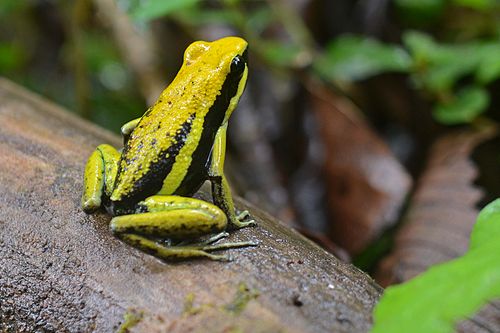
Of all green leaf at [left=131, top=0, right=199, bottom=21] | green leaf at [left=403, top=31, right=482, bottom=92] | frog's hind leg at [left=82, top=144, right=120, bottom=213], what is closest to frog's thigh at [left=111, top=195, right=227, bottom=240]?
frog's hind leg at [left=82, top=144, right=120, bottom=213]

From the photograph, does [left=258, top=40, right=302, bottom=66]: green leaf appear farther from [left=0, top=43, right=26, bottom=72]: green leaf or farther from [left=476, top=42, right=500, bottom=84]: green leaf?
[left=0, top=43, right=26, bottom=72]: green leaf

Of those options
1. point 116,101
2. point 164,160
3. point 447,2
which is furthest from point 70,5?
point 164,160

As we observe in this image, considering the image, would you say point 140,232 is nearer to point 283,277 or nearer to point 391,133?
point 283,277

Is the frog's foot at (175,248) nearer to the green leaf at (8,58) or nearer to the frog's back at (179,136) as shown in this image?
the frog's back at (179,136)

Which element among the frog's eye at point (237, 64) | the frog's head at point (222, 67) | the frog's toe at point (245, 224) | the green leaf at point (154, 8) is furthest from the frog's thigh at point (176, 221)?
the green leaf at point (154, 8)

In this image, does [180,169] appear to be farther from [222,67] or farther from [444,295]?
[444,295]

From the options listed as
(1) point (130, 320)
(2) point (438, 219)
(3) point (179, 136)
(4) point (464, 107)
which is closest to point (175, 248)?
(1) point (130, 320)

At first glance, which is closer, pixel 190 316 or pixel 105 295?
pixel 190 316
